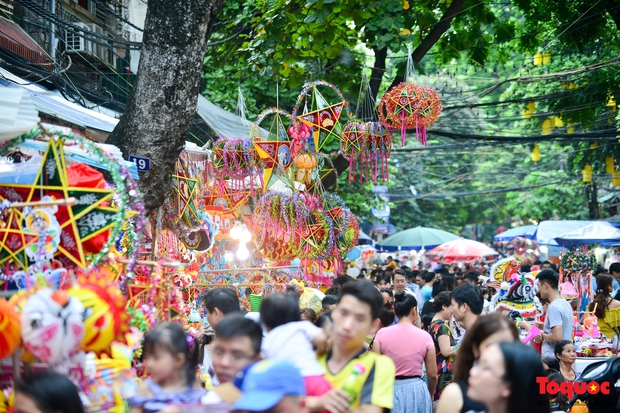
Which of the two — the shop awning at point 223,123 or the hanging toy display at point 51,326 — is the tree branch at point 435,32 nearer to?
the shop awning at point 223,123

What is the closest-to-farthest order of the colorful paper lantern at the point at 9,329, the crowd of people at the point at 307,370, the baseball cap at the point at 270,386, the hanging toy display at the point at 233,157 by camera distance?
the baseball cap at the point at 270,386
the crowd of people at the point at 307,370
the colorful paper lantern at the point at 9,329
the hanging toy display at the point at 233,157

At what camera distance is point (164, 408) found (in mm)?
3268

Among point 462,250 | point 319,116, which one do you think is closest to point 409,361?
point 319,116

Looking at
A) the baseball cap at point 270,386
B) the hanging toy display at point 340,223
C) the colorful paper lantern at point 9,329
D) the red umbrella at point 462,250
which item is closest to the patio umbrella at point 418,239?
the red umbrella at point 462,250

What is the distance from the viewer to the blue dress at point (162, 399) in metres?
3.39

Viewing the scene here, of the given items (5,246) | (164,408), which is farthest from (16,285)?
(164,408)

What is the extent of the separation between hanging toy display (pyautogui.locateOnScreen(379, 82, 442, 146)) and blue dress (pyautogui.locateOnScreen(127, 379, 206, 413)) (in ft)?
24.2

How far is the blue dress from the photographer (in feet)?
11.1

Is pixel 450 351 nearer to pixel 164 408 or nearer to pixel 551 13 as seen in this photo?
pixel 164 408

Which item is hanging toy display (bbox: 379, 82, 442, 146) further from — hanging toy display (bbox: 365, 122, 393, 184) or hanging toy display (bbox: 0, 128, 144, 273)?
hanging toy display (bbox: 0, 128, 144, 273)

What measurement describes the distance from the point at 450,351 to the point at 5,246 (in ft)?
13.0

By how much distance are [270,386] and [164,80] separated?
4.35 metres

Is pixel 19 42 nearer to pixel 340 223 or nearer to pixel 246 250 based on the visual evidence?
pixel 246 250

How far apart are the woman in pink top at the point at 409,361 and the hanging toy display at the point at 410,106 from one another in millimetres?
4640
